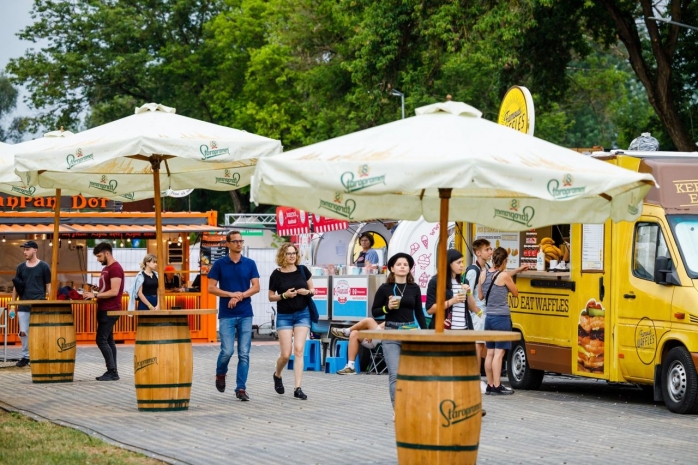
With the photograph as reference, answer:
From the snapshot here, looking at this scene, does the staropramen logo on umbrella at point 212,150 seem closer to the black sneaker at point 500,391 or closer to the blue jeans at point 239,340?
the blue jeans at point 239,340

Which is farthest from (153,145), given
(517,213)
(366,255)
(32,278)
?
(366,255)

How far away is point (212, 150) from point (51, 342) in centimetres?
481

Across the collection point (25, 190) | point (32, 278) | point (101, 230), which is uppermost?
point (25, 190)

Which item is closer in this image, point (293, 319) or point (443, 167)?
point (443, 167)

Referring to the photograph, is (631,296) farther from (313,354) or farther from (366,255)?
(366,255)

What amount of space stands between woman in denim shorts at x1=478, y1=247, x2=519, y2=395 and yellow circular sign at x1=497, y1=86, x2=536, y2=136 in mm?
1886

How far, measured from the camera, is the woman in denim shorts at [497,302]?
622 inches

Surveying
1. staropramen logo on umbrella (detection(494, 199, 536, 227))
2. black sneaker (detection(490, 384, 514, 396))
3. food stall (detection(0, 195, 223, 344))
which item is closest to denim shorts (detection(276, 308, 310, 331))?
black sneaker (detection(490, 384, 514, 396))

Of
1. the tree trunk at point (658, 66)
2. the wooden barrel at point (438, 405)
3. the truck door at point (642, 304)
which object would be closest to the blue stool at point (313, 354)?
the truck door at point (642, 304)

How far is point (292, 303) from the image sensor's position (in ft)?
48.9

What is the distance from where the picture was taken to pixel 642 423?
43.2 ft

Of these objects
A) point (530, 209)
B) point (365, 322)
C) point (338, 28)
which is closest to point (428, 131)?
point (530, 209)

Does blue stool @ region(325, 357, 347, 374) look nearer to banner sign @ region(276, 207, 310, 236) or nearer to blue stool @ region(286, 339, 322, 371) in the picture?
blue stool @ region(286, 339, 322, 371)

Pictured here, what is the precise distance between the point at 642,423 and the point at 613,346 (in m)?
2.10
